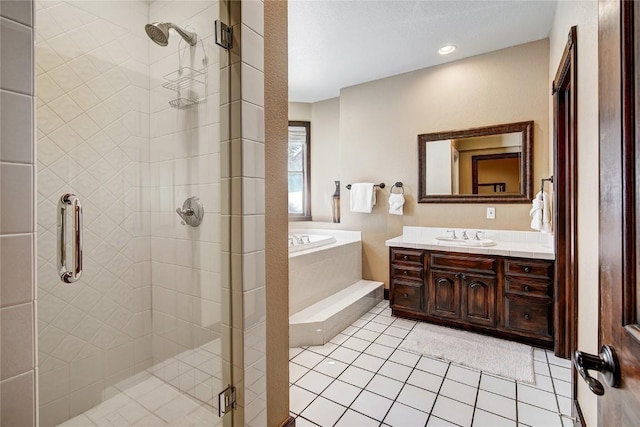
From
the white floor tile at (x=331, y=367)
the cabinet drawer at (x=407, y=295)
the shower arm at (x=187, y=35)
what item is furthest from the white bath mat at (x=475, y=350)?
the shower arm at (x=187, y=35)

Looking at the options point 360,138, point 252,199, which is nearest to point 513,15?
point 360,138

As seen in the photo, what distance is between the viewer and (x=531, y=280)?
2494 mm

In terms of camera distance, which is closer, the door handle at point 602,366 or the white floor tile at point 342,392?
the door handle at point 602,366

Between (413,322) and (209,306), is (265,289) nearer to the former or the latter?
(209,306)

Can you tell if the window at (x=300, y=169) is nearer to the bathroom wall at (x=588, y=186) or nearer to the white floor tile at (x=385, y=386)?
the white floor tile at (x=385, y=386)

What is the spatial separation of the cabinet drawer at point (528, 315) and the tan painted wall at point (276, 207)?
83.6 inches

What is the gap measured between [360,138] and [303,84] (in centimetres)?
103

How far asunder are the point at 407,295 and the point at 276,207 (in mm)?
2207

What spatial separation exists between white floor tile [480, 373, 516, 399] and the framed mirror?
1.74 m

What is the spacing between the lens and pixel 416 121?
3.53 metres

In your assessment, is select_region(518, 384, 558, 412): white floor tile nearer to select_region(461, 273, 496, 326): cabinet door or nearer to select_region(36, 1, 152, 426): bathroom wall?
select_region(461, 273, 496, 326): cabinet door

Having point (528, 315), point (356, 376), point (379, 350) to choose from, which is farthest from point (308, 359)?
point (528, 315)

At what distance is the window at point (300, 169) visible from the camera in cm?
455

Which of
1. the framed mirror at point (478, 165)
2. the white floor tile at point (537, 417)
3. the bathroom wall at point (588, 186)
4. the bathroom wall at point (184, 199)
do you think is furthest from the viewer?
the framed mirror at point (478, 165)
